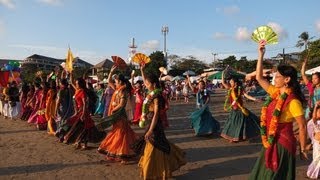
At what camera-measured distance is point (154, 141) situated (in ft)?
22.4

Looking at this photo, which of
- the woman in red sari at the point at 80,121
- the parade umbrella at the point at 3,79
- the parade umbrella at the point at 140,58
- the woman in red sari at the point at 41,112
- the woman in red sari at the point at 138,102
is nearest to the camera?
the woman in red sari at the point at 80,121

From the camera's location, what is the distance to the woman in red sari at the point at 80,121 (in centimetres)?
979

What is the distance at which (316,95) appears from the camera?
9.90m

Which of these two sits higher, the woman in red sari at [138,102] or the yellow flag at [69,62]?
the yellow flag at [69,62]

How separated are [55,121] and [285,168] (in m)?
9.05

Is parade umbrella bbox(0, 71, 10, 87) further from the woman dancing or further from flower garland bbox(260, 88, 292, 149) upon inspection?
flower garland bbox(260, 88, 292, 149)

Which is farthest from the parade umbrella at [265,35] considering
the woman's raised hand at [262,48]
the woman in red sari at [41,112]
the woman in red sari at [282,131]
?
the woman in red sari at [41,112]

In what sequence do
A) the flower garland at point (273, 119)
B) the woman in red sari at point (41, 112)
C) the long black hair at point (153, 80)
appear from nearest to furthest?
the flower garland at point (273, 119)
the long black hair at point (153, 80)
the woman in red sari at point (41, 112)

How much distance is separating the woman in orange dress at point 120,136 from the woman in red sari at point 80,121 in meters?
1.35

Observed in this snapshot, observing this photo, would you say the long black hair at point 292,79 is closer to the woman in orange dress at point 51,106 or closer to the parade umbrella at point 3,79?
the woman in orange dress at point 51,106

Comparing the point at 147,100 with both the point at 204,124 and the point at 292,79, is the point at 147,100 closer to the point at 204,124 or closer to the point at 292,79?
the point at 292,79

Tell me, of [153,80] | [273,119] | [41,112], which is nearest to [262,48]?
[273,119]

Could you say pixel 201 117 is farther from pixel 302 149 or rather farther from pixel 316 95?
pixel 302 149

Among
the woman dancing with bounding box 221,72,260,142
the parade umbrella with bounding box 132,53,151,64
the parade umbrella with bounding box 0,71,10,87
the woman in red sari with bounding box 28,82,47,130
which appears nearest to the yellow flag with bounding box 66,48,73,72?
the woman in red sari with bounding box 28,82,47,130
